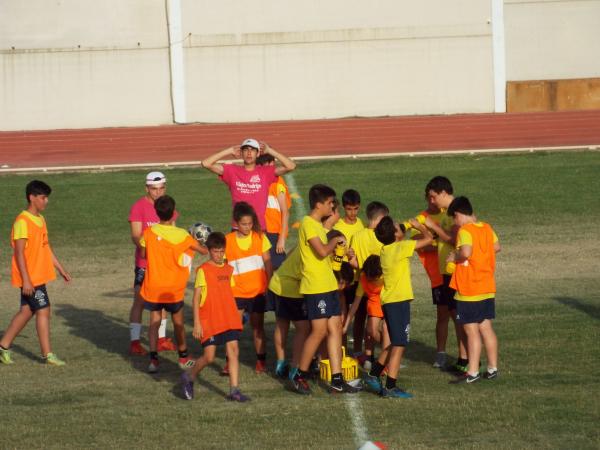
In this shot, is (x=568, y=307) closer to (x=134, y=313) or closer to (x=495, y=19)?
(x=134, y=313)

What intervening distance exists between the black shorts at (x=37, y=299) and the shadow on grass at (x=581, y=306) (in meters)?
Result: 6.30

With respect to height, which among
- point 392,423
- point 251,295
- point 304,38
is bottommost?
point 392,423

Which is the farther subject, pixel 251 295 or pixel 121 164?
pixel 121 164

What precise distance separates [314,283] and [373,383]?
107 centimetres

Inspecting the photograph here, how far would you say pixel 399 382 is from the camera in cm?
1007

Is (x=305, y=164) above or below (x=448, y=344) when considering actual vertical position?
above

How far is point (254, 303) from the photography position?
1080cm

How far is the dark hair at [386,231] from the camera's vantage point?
32.0ft

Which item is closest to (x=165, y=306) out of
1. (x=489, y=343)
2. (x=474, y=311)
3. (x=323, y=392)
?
(x=323, y=392)

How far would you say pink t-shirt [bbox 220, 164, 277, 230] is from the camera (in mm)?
11867

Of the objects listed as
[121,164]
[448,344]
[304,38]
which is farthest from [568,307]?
[304,38]

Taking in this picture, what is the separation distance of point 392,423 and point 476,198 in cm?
1275

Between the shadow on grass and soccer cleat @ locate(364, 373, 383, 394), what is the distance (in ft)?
12.2

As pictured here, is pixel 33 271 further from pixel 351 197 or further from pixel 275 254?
pixel 351 197
